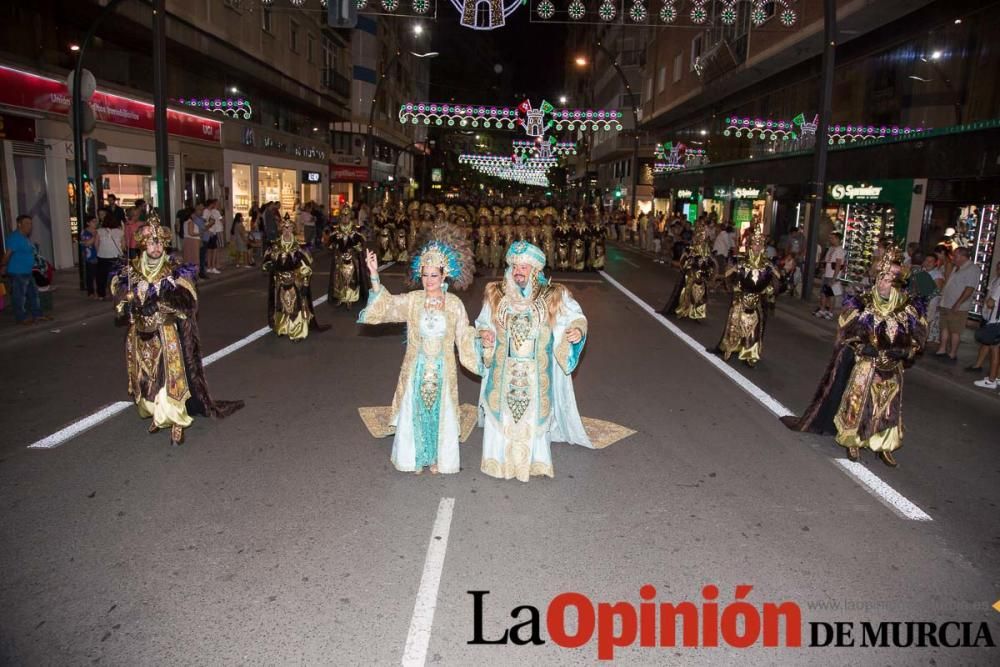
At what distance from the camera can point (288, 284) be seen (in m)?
10.5

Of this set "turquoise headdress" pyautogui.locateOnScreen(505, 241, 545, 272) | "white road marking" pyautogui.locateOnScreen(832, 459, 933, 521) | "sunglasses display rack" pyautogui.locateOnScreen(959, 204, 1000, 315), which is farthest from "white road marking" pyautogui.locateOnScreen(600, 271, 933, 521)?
"sunglasses display rack" pyautogui.locateOnScreen(959, 204, 1000, 315)

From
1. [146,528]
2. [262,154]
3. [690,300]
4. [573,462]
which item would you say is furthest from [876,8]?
[262,154]

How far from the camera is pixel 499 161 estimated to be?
6906 cm

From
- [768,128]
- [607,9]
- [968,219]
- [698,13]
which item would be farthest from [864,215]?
[607,9]

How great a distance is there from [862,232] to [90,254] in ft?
58.9

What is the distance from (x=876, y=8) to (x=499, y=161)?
5412 cm

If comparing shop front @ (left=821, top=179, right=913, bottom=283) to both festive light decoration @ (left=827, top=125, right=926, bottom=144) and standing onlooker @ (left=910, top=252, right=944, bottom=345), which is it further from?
standing onlooker @ (left=910, top=252, right=944, bottom=345)

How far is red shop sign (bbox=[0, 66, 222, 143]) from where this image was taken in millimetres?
14867

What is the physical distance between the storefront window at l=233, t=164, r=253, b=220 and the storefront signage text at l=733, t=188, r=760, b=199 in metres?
19.5

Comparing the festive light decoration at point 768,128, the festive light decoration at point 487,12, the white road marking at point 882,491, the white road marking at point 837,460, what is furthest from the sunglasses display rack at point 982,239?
the festive light decoration at point 487,12

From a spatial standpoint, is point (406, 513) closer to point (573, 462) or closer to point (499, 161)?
point (573, 462)

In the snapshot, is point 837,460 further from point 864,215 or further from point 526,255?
point 864,215

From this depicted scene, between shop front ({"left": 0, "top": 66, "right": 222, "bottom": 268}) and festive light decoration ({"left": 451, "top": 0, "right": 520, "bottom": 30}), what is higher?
festive light decoration ({"left": 451, "top": 0, "right": 520, "bottom": 30})

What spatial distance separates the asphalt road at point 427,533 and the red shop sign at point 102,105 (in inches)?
395
